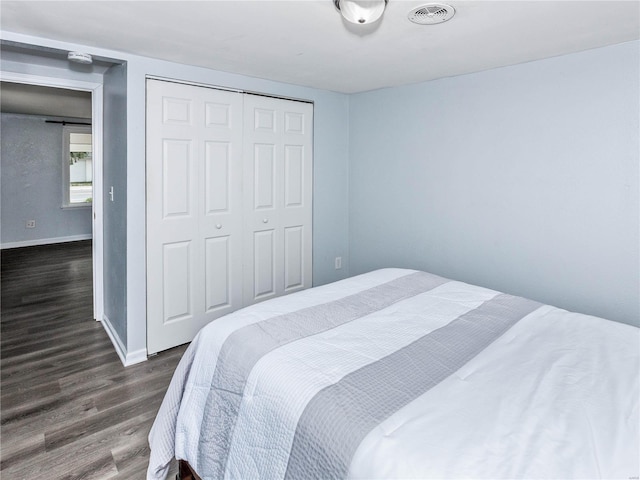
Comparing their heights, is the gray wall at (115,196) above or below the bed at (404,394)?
above

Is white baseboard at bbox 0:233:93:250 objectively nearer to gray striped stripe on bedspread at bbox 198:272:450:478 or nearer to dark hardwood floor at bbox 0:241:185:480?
dark hardwood floor at bbox 0:241:185:480

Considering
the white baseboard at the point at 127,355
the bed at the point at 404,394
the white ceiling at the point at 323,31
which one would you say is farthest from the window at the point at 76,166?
the bed at the point at 404,394

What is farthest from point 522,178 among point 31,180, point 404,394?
point 31,180

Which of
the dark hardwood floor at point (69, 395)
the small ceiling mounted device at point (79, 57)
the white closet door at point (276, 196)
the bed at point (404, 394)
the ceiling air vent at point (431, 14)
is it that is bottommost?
the dark hardwood floor at point (69, 395)

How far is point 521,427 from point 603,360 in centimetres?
62

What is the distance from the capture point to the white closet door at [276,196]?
3.38 meters

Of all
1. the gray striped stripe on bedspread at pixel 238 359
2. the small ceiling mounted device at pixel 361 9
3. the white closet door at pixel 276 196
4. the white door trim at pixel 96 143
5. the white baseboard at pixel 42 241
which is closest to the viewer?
the gray striped stripe on bedspread at pixel 238 359

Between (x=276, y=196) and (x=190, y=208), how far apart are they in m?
0.82

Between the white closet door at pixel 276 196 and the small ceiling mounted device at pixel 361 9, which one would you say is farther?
the white closet door at pixel 276 196

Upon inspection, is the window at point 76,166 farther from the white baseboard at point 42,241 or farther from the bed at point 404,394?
the bed at point 404,394

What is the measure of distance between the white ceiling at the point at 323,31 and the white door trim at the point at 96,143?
87cm

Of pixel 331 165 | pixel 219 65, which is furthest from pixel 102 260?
pixel 331 165

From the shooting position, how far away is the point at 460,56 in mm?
2549

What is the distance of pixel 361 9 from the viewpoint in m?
Answer: 1.67
